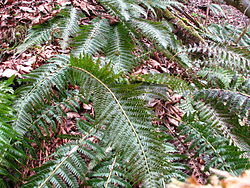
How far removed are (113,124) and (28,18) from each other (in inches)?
73.7

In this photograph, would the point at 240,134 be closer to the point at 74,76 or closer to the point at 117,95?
the point at 117,95

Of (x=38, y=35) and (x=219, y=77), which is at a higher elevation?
(x=38, y=35)

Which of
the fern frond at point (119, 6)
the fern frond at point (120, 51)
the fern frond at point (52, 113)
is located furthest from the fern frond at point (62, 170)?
the fern frond at point (119, 6)

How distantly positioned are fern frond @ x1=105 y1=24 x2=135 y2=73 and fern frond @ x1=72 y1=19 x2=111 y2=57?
8 centimetres

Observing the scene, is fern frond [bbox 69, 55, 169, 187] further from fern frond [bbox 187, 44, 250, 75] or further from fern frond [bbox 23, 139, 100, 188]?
fern frond [bbox 187, 44, 250, 75]

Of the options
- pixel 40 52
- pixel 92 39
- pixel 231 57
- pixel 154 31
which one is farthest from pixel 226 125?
pixel 40 52

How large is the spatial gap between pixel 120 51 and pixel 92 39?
29 centimetres

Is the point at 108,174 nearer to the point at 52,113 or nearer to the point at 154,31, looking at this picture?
Answer: the point at 52,113

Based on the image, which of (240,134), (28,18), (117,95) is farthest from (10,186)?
(28,18)

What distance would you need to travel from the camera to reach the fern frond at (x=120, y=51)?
71.7 inches

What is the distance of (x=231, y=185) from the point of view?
251mm

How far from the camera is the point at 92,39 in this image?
189 centimetres

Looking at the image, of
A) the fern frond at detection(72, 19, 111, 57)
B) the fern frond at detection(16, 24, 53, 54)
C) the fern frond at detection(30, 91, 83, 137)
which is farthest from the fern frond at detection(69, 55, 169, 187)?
the fern frond at detection(16, 24, 53, 54)

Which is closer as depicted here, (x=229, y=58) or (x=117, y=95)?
(x=117, y=95)
